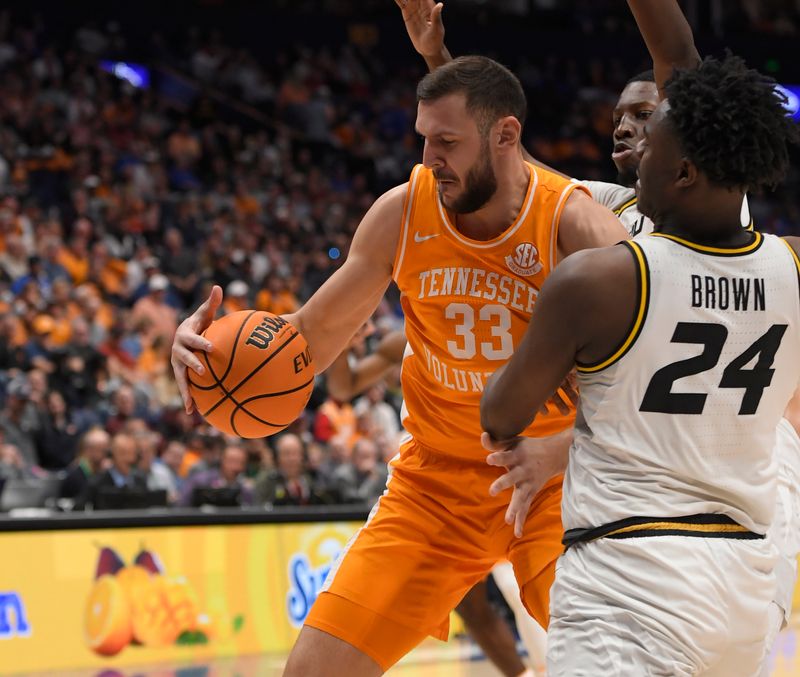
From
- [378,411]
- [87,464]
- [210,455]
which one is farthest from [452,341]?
[378,411]

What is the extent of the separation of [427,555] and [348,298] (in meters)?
0.85

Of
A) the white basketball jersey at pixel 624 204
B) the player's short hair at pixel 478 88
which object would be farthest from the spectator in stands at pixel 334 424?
the player's short hair at pixel 478 88

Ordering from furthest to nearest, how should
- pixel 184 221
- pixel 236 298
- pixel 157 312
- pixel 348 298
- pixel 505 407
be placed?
pixel 184 221 → pixel 236 298 → pixel 157 312 → pixel 348 298 → pixel 505 407

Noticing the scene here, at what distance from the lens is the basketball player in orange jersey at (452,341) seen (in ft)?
11.4

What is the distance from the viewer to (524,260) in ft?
11.6

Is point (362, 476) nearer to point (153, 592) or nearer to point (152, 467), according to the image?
point (152, 467)

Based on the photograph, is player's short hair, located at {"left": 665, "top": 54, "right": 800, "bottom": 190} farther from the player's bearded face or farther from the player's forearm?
the player's bearded face

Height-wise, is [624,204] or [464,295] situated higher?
[624,204]

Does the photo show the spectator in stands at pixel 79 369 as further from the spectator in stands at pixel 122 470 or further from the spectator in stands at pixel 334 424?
the spectator in stands at pixel 334 424

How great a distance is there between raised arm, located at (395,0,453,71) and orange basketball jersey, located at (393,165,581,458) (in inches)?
24.7

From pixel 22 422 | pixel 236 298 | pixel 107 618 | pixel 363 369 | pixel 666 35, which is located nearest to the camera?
pixel 666 35

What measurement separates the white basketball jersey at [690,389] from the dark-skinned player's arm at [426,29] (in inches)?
63.8

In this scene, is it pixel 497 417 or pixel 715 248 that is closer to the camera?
pixel 715 248

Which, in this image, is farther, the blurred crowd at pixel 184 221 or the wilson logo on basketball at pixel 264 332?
the blurred crowd at pixel 184 221
